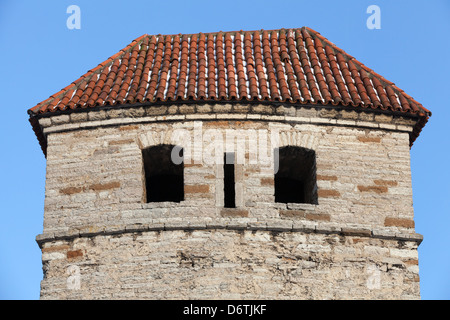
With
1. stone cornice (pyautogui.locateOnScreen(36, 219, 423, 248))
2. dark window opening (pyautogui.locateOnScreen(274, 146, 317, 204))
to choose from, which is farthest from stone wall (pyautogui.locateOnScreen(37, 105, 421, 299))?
dark window opening (pyautogui.locateOnScreen(274, 146, 317, 204))

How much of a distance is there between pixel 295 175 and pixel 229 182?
1082mm

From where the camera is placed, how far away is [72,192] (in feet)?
68.0

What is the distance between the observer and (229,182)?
69.8 feet

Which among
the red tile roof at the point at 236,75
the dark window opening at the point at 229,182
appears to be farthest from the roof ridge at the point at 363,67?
the dark window opening at the point at 229,182

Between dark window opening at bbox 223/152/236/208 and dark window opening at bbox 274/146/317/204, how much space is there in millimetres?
695

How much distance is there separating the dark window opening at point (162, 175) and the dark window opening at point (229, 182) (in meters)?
0.68

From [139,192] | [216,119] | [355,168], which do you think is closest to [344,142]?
[355,168]

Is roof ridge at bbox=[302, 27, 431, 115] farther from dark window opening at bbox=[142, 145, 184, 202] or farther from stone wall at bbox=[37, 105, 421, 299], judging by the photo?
dark window opening at bbox=[142, 145, 184, 202]

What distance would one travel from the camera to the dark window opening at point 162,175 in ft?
68.8

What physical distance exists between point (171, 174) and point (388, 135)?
3453 millimetres

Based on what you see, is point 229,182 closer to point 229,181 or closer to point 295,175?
point 229,181

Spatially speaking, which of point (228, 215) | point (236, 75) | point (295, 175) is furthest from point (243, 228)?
point (236, 75)

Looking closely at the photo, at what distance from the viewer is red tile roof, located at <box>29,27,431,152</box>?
21188mm

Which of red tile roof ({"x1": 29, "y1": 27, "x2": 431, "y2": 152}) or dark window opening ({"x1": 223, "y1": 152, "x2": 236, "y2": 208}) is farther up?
Answer: red tile roof ({"x1": 29, "y1": 27, "x2": 431, "y2": 152})
